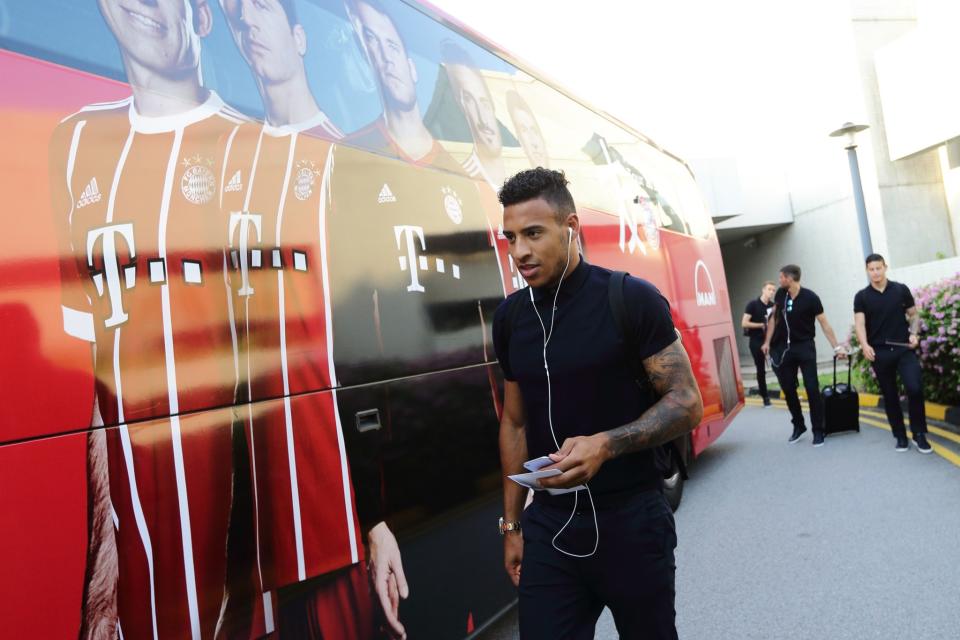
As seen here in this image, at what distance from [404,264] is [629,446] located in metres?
1.50

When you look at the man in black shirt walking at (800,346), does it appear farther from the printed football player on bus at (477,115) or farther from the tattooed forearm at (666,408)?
the tattooed forearm at (666,408)

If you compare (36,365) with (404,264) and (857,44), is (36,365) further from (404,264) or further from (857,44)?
(857,44)

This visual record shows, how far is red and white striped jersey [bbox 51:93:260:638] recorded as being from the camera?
1.98 meters

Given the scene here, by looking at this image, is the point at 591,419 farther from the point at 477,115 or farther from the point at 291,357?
the point at 477,115

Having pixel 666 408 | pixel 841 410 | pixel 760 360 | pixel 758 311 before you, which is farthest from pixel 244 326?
pixel 760 360

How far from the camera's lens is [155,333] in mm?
2115

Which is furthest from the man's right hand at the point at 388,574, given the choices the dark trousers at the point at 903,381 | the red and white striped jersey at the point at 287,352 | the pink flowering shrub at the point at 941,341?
the pink flowering shrub at the point at 941,341

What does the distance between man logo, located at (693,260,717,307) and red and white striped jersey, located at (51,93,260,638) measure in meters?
6.32

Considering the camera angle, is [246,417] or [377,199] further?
[377,199]

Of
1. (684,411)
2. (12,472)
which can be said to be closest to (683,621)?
(684,411)

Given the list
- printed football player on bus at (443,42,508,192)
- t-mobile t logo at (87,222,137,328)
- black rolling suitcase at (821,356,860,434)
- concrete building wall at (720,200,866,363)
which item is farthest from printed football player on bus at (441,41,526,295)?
concrete building wall at (720,200,866,363)

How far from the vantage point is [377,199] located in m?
3.20

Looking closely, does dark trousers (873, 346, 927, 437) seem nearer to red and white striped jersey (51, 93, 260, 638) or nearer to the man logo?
the man logo

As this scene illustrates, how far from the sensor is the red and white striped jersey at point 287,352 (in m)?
2.46
